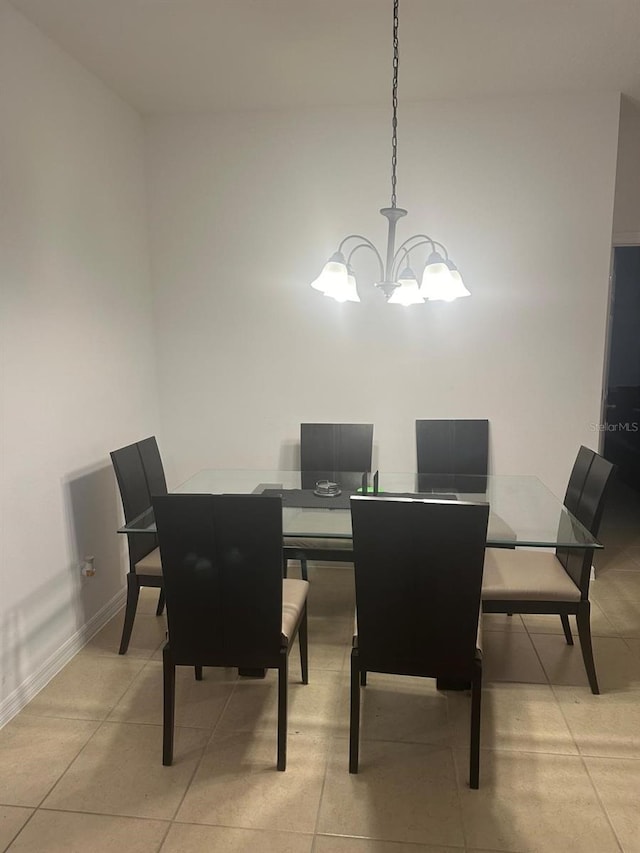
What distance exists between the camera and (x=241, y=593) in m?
1.82

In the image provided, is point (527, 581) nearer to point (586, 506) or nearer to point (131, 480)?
point (586, 506)

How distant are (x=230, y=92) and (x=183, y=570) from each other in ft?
8.07

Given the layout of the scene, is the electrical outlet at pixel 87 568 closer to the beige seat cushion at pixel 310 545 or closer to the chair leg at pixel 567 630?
the beige seat cushion at pixel 310 545

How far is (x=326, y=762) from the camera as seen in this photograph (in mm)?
1937

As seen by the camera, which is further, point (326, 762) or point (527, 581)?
point (527, 581)

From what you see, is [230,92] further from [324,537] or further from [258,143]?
[324,537]

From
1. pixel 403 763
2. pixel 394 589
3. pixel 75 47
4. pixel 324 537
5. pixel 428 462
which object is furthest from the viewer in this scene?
pixel 428 462

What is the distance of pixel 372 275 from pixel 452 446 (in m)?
1.07

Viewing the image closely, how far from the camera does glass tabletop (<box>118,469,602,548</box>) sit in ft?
6.98

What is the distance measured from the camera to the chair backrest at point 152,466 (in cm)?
279

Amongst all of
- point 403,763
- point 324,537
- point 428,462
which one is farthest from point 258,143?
point 403,763

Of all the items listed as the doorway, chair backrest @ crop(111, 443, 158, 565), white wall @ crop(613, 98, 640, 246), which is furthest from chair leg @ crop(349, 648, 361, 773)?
the doorway

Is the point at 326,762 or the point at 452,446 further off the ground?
the point at 452,446

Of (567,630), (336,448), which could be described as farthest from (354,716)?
(336,448)
